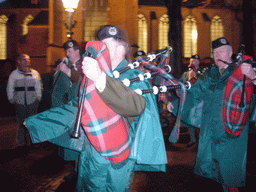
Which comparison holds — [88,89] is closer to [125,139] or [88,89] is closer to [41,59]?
[125,139]

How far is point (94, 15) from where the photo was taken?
19.8 metres

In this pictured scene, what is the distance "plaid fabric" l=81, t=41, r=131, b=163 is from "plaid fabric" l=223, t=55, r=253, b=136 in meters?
1.99

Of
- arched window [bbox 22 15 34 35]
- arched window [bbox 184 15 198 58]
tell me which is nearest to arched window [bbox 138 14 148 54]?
arched window [bbox 184 15 198 58]

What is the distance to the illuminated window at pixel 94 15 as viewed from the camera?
19.5 metres

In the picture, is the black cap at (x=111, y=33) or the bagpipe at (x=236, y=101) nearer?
the black cap at (x=111, y=33)

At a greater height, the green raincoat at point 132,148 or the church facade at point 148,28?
the church facade at point 148,28

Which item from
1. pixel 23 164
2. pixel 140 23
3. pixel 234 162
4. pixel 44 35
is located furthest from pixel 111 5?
pixel 234 162

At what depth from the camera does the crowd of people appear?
68.8 inches

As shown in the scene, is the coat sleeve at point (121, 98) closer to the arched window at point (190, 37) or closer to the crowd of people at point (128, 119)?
the crowd of people at point (128, 119)

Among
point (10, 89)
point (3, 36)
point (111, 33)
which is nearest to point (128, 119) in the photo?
point (111, 33)

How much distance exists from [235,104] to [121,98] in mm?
2245

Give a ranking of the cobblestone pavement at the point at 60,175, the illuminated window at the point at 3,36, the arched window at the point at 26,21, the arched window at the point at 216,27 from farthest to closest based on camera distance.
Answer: the arched window at the point at 26,21 → the arched window at the point at 216,27 → the illuminated window at the point at 3,36 → the cobblestone pavement at the point at 60,175

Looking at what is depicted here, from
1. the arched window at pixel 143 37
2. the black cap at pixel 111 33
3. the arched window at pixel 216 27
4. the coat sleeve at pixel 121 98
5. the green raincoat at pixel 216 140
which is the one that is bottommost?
the green raincoat at pixel 216 140

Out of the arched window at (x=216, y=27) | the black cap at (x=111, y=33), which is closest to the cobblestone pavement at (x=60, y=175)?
the black cap at (x=111, y=33)
